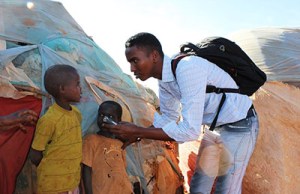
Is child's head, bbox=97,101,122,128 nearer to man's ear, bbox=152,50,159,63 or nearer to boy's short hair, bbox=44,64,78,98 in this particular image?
boy's short hair, bbox=44,64,78,98

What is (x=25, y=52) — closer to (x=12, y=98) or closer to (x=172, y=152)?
(x=12, y=98)

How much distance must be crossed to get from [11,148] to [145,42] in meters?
1.35

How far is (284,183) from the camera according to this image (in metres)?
4.38

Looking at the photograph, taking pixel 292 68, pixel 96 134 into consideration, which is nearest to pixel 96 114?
pixel 96 134

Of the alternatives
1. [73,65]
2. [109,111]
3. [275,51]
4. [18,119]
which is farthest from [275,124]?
[18,119]

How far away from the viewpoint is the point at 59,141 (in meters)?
2.89

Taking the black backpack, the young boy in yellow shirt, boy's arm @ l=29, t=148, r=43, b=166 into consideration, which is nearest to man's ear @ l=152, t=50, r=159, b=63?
the black backpack

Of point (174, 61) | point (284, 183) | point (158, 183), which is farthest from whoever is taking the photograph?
point (284, 183)

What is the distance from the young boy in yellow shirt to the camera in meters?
2.84

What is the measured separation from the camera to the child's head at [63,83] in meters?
2.95

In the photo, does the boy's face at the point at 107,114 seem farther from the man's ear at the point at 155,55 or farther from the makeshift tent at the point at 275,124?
the makeshift tent at the point at 275,124

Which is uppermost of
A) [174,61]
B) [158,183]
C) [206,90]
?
[174,61]

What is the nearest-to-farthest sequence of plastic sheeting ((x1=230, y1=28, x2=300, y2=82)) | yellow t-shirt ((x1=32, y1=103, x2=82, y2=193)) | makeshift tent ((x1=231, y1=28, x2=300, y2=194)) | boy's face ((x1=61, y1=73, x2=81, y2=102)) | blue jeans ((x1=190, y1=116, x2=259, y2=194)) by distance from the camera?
yellow t-shirt ((x1=32, y1=103, x2=82, y2=193)) < boy's face ((x1=61, y1=73, x2=81, y2=102)) < blue jeans ((x1=190, y1=116, x2=259, y2=194)) < makeshift tent ((x1=231, y1=28, x2=300, y2=194)) < plastic sheeting ((x1=230, y1=28, x2=300, y2=82))

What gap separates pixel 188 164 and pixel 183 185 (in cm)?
46
